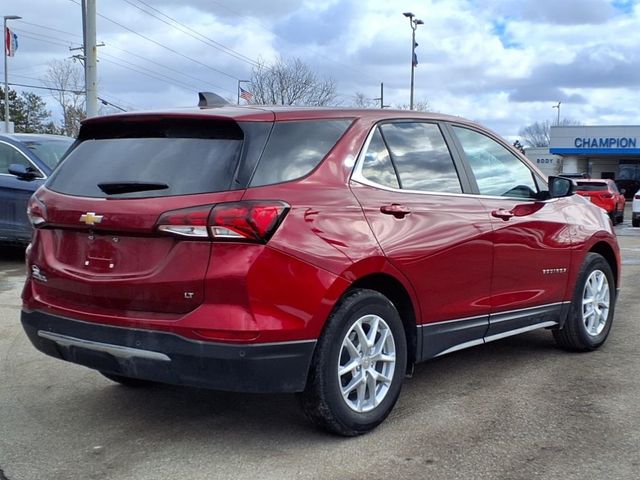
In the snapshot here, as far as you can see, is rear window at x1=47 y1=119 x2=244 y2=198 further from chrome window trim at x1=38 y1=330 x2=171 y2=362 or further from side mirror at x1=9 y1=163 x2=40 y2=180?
side mirror at x1=9 y1=163 x2=40 y2=180

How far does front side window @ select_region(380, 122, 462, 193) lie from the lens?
442 cm

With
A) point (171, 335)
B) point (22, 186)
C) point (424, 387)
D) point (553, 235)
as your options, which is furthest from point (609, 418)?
point (22, 186)

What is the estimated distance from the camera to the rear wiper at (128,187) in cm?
370

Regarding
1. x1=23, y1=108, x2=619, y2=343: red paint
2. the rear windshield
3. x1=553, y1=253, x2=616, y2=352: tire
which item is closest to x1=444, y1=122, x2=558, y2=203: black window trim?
x1=23, y1=108, x2=619, y2=343: red paint

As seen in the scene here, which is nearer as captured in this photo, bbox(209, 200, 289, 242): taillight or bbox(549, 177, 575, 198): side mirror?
bbox(209, 200, 289, 242): taillight

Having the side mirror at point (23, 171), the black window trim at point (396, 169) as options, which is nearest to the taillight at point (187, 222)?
the black window trim at point (396, 169)

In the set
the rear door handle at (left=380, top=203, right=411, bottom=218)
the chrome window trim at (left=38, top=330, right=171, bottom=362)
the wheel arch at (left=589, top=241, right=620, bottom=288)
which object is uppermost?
the rear door handle at (left=380, top=203, right=411, bottom=218)

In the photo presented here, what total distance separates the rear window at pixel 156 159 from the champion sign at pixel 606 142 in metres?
51.9

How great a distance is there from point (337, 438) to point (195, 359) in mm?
988

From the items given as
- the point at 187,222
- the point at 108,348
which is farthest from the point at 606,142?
the point at 108,348

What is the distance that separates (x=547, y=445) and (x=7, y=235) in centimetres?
804

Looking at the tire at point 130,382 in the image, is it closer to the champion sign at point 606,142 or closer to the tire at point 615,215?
the tire at point 615,215

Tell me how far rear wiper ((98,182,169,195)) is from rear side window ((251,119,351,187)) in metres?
0.50

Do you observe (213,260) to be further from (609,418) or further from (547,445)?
(609,418)
